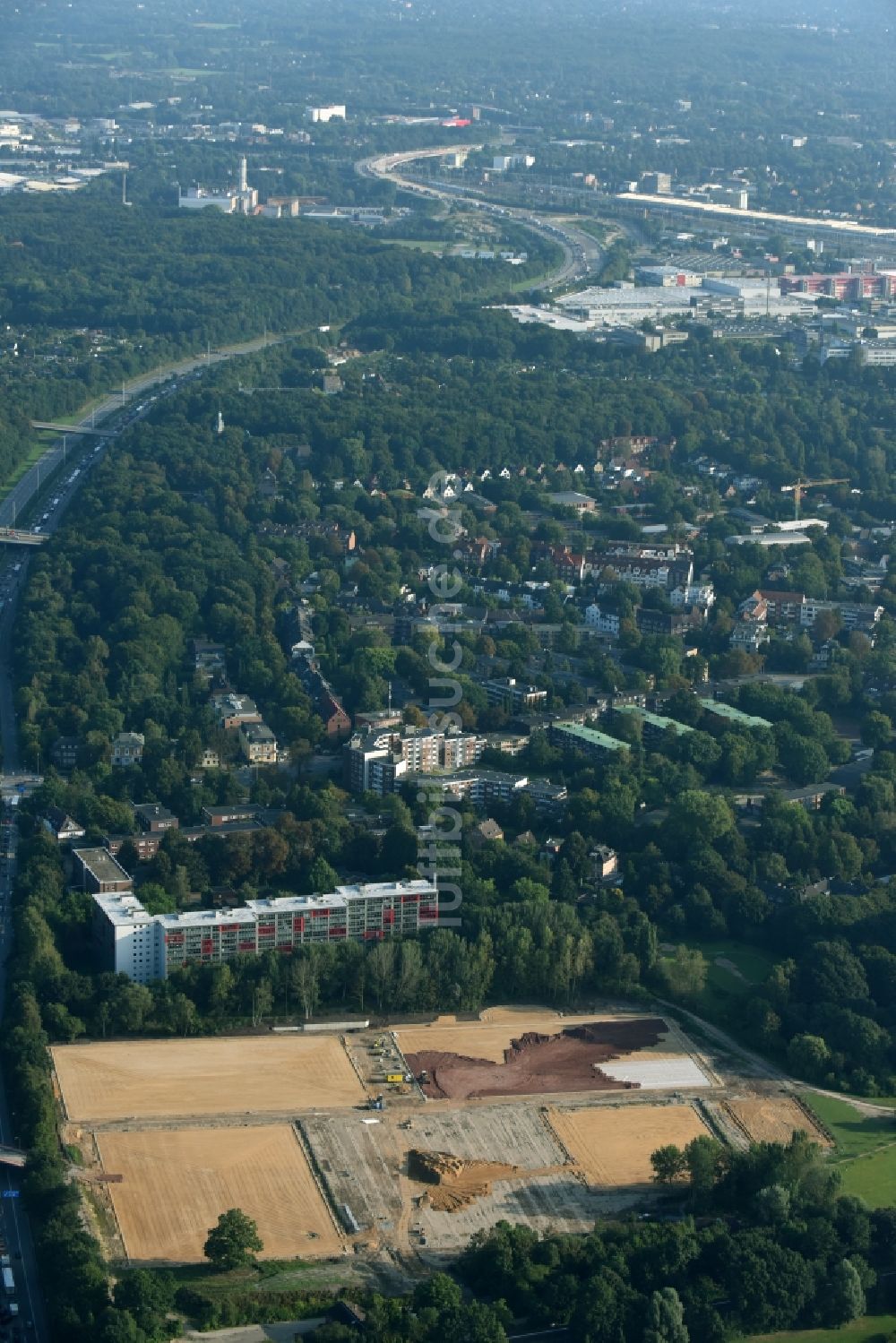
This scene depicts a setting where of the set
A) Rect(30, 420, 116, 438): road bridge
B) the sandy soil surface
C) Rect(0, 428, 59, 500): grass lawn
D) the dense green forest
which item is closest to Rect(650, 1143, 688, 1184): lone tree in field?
the sandy soil surface

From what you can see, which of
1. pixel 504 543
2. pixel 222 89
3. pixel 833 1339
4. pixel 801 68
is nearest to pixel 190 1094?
pixel 833 1339

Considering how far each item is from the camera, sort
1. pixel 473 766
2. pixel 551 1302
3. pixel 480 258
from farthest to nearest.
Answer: pixel 480 258, pixel 473 766, pixel 551 1302

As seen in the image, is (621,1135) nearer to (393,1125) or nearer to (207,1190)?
(393,1125)

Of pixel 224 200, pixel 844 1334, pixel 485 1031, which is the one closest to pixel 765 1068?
pixel 485 1031

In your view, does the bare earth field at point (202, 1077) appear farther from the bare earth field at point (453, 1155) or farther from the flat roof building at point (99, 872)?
the flat roof building at point (99, 872)

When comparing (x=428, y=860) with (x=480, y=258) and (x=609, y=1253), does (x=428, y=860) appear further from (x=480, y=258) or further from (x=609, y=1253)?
(x=480, y=258)

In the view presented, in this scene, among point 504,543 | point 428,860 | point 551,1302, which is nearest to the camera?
point 551,1302

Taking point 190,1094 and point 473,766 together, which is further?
point 473,766

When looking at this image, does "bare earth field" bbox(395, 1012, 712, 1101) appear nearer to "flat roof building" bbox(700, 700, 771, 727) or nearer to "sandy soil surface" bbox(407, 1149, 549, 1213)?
"sandy soil surface" bbox(407, 1149, 549, 1213)
